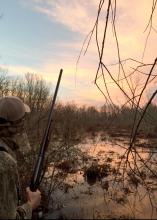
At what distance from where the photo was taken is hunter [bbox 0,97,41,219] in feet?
7.79

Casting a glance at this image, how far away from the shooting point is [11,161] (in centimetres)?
241

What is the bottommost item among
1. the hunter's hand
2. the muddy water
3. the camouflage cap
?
the muddy water

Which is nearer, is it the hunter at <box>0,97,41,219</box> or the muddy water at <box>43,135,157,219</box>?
the hunter at <box>0,97,41,219</box>

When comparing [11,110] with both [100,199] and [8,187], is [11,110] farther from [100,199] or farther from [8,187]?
[100,199]

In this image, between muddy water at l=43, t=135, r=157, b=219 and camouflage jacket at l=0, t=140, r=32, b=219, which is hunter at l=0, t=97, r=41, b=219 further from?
muddy water at l=43, t=135, r=157, b=219

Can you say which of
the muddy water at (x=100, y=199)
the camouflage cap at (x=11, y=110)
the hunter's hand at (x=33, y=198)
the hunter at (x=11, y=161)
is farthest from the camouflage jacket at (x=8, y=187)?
the muddy water at (x=100, y=199)

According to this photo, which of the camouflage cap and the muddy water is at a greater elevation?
the camouflage cap

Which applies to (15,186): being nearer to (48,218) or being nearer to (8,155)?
(8,155)

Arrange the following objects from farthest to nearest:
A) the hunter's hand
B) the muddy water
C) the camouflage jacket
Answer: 1. the muddy water
2. the hunter's hand
3. the camouflage jacket

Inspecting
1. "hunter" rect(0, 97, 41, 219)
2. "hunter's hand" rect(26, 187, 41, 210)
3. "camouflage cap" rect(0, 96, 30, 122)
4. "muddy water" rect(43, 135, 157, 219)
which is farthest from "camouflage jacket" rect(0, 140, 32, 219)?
"muddy water" rect(43, 135, 157, 219)

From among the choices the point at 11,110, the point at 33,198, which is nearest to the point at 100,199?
the point at 33,198

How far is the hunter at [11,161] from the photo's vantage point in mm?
2375

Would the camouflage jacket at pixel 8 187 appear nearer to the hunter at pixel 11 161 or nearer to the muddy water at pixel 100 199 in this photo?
the hunter at pixel 11 161

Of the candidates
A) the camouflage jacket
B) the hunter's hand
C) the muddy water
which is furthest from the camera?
the muddy water
